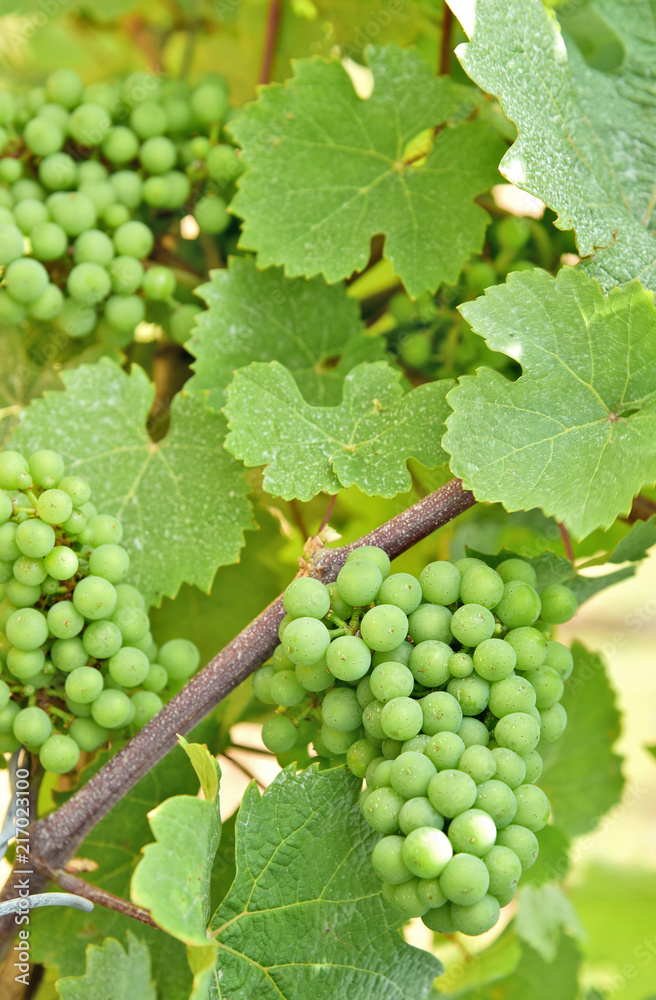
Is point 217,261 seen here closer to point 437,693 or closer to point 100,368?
point 100,368

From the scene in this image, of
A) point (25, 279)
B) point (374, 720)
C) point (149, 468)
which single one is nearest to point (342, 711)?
point (374, 720)

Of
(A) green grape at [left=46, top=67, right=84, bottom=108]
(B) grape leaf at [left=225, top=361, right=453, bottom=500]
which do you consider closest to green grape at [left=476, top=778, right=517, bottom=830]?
(B) grape leaf at [left=225, top=361, right=453, bottom=500]

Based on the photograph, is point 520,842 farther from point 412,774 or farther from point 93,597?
point 93,597

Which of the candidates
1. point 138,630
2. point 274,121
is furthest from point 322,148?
point 138,630

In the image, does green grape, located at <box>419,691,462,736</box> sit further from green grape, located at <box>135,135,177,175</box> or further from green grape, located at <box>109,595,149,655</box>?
green grape, located at <box>135,135,177,175</box>

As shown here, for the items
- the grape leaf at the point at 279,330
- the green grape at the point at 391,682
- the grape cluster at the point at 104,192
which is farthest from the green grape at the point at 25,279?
the green grape at the point at 391,682

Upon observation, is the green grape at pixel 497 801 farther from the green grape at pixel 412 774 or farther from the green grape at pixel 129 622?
the green grape at pixel 129 622

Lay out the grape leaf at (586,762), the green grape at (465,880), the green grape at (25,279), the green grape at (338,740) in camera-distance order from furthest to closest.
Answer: the grape leaf at (586,762) < the green grape at (25,279) < the green grape at (338,740) < the green grape at (465,880)
